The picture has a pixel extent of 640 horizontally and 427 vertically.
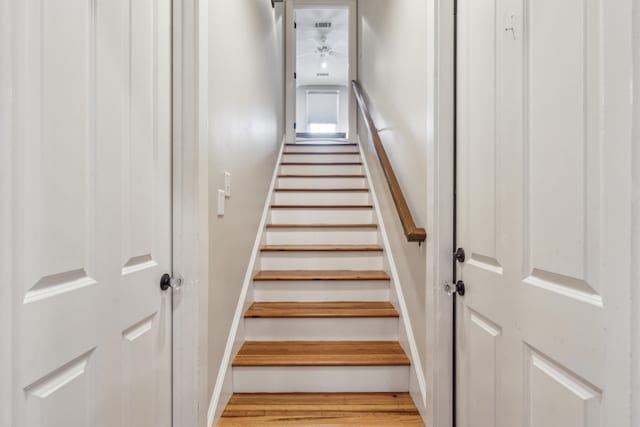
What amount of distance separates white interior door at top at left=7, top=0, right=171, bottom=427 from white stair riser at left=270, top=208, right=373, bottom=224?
5.67ft

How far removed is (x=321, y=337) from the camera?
6.50ft

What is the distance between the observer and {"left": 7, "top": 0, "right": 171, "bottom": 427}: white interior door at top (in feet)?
2.10

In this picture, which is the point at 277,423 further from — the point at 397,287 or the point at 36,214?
the point at 36,214

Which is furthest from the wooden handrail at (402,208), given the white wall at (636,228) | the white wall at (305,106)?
the white wall at (305,106)

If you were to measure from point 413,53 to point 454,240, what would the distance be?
1.00 meters

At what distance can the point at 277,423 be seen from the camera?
4.89ft

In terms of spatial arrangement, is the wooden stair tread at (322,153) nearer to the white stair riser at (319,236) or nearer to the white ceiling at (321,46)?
the white stair riser at (319,236)

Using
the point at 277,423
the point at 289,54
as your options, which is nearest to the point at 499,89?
the point at 277,423

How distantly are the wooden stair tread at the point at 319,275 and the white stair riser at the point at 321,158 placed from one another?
1.76 metres

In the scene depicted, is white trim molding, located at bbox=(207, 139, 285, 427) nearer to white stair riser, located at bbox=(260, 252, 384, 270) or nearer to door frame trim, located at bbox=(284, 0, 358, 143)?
white stair riser, located at bbox=(260, 252, 384, 270)

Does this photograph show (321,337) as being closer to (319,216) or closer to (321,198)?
(319,216)

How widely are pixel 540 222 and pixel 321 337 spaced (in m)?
1.43

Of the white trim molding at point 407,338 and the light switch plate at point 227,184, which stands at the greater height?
the light switch plate at point 227,184

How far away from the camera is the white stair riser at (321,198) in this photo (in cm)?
316
